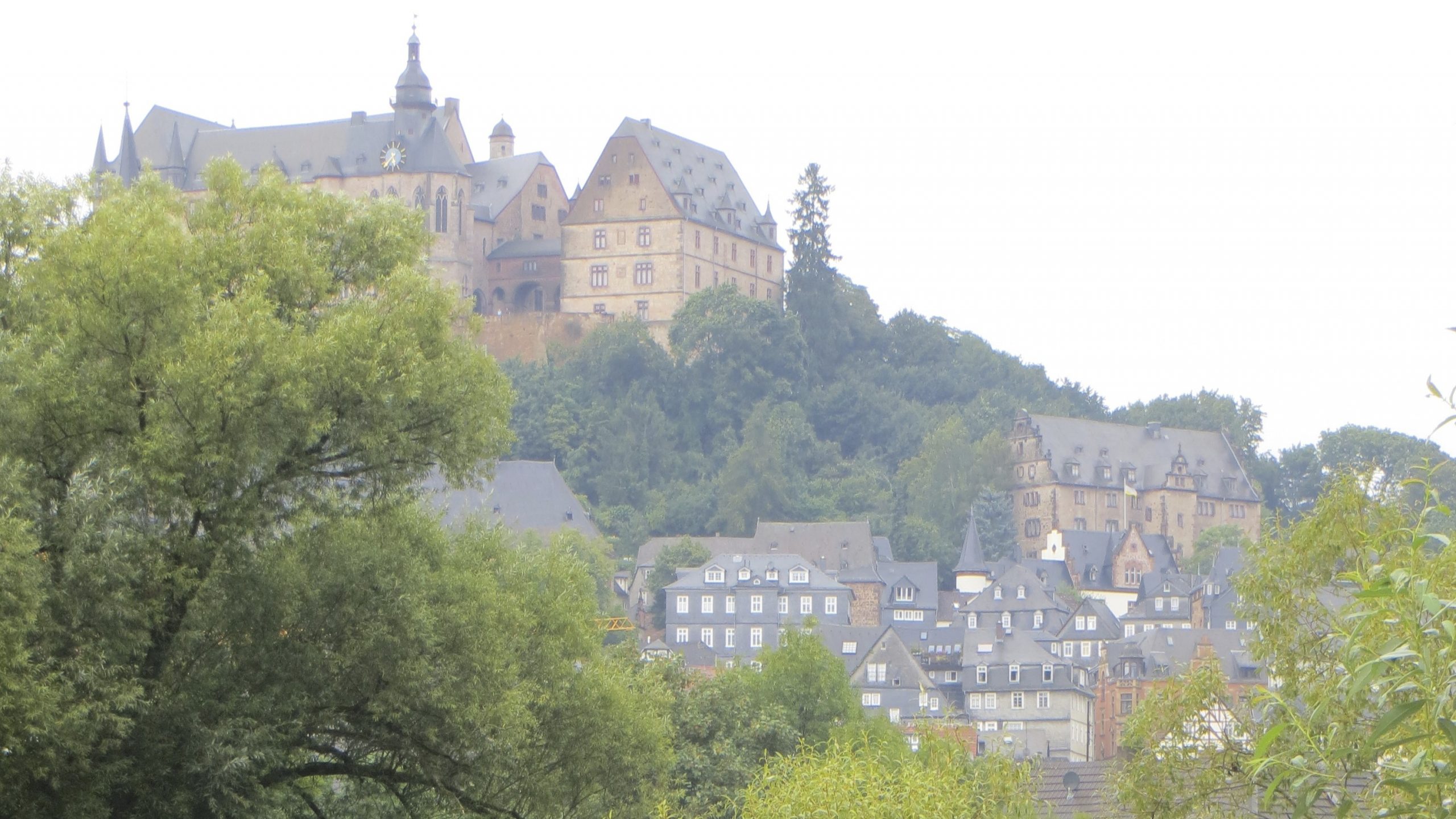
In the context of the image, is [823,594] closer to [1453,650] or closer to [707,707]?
[707,707]

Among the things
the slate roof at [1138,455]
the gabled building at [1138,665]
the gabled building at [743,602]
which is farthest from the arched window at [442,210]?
the gabled building at [1138,665]

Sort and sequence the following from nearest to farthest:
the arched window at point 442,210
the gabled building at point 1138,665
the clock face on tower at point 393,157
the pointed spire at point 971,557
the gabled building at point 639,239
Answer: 1. the gabled building at point 1138,665
2. the clock face on tower at point 393,157
3. the arched window at point 442,210
4. the pointed spire at point 971,557
5. the gabled building at point 639,239

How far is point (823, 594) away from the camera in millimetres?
127438

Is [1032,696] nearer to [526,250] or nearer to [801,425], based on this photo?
[801,425]

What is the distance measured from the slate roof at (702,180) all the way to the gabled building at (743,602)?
96.5ft

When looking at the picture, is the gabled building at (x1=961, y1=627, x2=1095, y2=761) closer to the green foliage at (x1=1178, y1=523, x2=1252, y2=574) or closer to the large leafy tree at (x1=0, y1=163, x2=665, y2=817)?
the green foliage at (x1=1178, y1=523, x2=1252, y2=574)

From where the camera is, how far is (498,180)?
484ft

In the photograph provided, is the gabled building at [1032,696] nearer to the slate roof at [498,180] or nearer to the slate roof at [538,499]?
the slate roof at [538,499]

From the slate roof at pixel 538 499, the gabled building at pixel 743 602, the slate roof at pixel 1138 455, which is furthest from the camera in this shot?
the slate roof at pixel 1138 455

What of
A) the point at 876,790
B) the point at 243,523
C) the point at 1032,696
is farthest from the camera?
the point at 1032,696

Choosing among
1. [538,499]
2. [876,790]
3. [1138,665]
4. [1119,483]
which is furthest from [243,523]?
[1119,483]

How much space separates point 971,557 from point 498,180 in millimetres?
43111

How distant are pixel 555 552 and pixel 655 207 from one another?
11580 cm

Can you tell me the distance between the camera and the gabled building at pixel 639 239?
143375mm
